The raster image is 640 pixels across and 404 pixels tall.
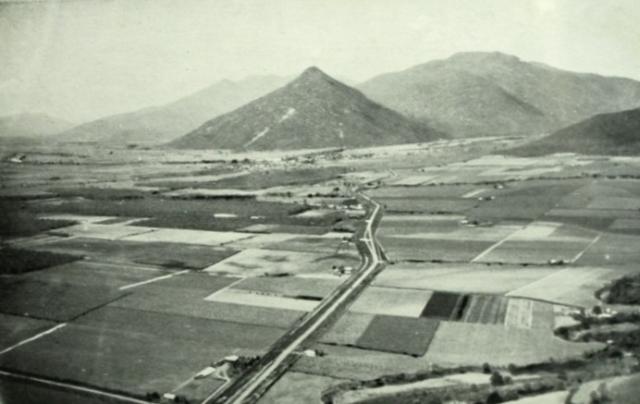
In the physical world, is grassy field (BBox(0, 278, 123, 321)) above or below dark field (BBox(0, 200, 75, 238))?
below

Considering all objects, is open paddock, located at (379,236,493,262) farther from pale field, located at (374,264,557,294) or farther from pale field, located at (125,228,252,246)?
pale field, located at (125,228,252,246)

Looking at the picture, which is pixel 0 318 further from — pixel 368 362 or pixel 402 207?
pixel 402 207

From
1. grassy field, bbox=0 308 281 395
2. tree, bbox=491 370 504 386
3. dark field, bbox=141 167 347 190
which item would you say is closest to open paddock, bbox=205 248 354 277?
grassy field, bbox=0 308 281 395

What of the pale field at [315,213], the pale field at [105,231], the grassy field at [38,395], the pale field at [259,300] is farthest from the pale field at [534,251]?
the pale field at [105,231]

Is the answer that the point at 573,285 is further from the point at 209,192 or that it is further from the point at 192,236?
the point at 209,192

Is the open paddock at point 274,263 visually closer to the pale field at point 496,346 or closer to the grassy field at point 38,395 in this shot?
the pale field at point 496,346

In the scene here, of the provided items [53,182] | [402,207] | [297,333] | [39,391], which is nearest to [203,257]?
[297,333]
